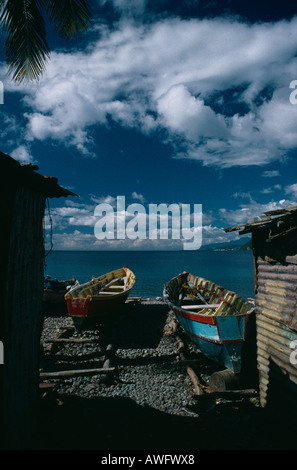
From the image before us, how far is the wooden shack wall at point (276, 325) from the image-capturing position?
6.12m

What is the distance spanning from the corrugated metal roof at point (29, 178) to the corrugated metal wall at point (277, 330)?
585cm

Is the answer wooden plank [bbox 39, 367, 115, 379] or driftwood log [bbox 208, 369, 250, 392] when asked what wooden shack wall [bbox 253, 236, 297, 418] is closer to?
driftwood log [bbox 208, 369, 250, 392]

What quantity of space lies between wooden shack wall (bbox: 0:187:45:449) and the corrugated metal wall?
238 inches

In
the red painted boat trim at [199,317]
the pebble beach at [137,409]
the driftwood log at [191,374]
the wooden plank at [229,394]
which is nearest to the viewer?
the pebble beach at [137,409]

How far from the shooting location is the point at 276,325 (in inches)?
262

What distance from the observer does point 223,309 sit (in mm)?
11094

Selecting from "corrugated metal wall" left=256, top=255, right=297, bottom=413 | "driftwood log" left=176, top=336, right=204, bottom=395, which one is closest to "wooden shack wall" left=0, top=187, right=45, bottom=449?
"driftwood log" left=176, top=336, right=204, bottom=395

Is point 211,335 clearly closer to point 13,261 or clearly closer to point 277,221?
point 277,221

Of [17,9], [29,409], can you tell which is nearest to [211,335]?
[29,409]

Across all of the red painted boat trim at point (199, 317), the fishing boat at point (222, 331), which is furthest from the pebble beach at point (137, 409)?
the red painted boat trim at point (199, 317)

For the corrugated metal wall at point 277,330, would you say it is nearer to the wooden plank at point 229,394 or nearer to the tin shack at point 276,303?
the tin shack at point 276,303

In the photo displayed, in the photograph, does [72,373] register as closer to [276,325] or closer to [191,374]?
[191,374]
